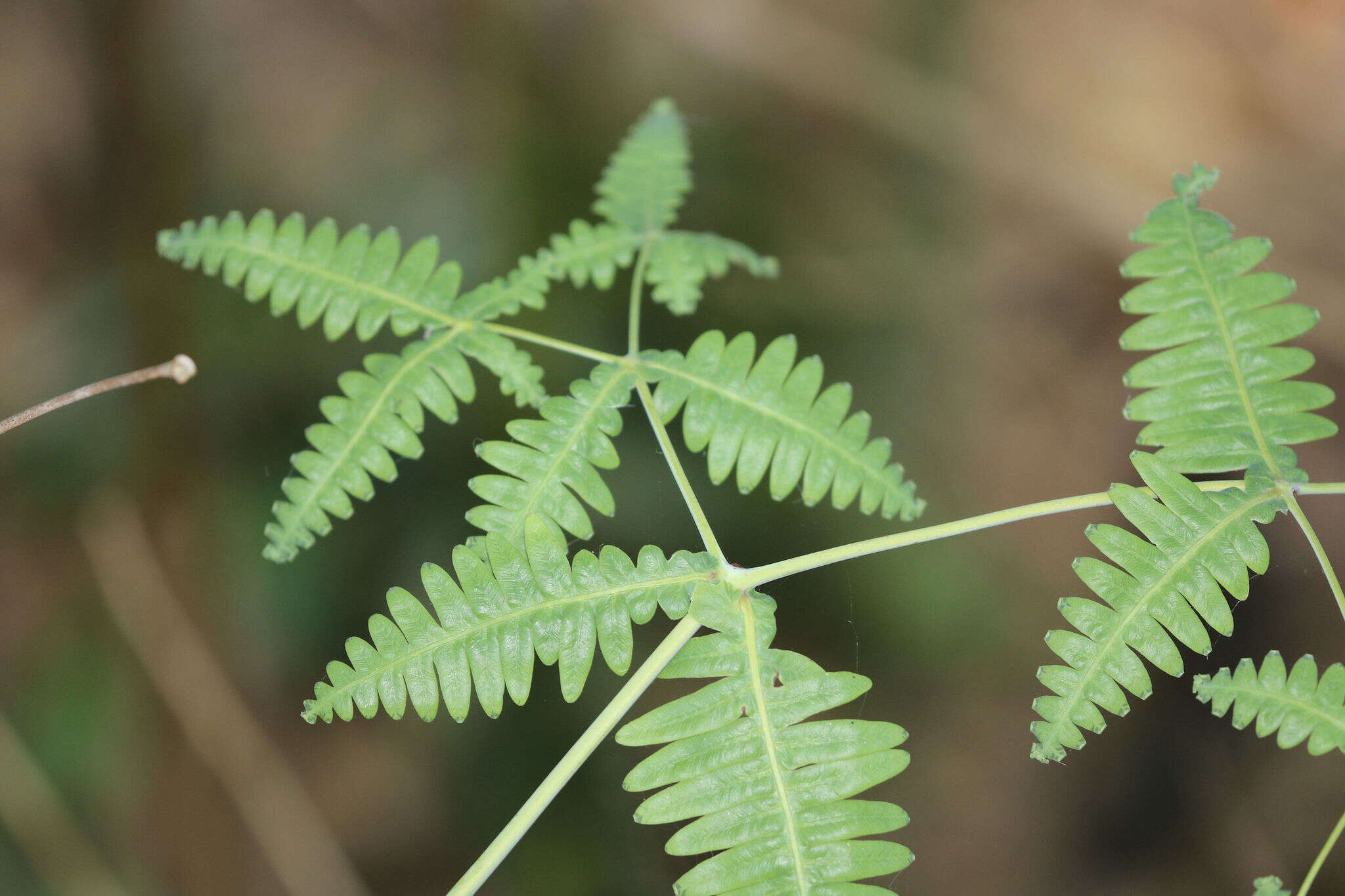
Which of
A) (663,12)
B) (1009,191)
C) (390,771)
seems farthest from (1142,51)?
(390,771)

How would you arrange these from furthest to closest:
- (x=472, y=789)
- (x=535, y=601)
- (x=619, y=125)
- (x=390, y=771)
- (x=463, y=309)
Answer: (x=619, y=125) → (x=390, y=771) → (x=472, y=789) → (x=463, y=309) → (x=535, y=601)

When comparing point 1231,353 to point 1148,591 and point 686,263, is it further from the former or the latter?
point 686,263

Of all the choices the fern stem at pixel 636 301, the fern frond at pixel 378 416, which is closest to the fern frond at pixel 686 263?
the fern stem at pixel 636 301

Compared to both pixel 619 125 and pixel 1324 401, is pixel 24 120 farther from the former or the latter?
pixel 1324 401

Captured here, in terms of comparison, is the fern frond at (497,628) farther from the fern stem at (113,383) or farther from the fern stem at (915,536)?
the fern stem at (113,383)

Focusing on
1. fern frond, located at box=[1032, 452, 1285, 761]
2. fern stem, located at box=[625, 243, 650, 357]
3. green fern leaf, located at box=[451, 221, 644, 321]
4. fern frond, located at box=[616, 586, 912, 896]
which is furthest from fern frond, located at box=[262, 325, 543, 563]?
fern frond, located at box=[1032, 452, 1285, 761]

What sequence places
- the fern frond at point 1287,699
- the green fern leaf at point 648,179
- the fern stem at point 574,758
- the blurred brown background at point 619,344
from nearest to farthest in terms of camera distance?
the fern frond at point 1287,699 → the fern stem at point 574,758 → the green fern leaf at point 648,179 → the blurred brown background at point 619,344
